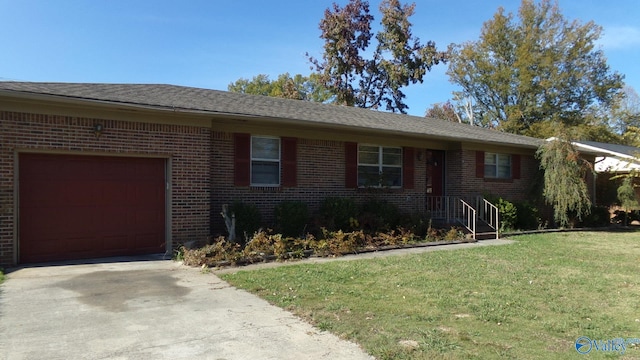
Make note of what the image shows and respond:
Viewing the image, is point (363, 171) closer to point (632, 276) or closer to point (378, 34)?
point (632, 276)

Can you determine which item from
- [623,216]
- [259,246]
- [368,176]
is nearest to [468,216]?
[368,176]

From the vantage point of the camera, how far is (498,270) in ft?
28.5

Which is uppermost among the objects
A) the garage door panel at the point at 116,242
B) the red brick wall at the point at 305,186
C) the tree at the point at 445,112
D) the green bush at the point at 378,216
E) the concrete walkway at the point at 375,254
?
the tree at the point at 445,112

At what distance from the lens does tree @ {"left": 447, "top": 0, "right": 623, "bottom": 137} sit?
113 ft

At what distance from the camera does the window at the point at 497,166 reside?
16547 mm

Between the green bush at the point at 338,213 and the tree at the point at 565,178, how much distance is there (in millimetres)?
7914

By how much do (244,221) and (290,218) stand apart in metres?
1.16

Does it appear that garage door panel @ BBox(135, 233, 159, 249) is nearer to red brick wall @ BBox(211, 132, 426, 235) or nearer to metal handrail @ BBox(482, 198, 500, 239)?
red brick wall @ BBox(211, 132, 426, 235)

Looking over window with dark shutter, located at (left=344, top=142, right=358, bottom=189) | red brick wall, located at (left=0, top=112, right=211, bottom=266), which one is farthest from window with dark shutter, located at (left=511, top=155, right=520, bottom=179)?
red brick wall, located at (left=0, top=112, right=211, bottom=266)

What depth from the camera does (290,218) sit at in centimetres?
1117

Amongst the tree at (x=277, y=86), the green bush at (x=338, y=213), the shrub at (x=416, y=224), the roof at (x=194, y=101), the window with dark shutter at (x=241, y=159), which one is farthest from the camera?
the tree at (x=277, y=86)

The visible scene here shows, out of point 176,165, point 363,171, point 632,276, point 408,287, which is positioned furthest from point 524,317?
point 363,171

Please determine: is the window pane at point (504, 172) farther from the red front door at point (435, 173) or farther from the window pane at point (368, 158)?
the window pane at point (368, 158)

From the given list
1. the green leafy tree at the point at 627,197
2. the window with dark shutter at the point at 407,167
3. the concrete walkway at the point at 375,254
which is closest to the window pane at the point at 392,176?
the window with dark shutter at the point at 407,167
